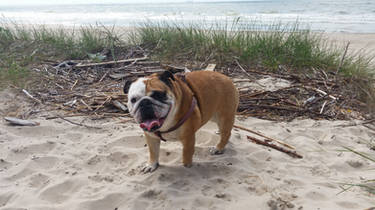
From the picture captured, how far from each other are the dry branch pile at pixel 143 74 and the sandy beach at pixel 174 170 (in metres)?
0.33

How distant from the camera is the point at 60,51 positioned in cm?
654

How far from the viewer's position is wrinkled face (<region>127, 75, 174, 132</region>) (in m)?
2.34

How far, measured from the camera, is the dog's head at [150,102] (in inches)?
92.3

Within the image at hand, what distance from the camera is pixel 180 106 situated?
8.82 ft

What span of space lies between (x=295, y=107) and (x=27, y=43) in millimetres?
6160

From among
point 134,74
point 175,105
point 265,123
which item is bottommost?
point 265,123

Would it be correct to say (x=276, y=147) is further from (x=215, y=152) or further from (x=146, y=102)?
(x=146, y=102)

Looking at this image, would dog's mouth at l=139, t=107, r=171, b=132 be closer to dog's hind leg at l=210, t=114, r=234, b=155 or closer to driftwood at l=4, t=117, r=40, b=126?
dog's hind leg at l=210, t=114, r=234, b=155

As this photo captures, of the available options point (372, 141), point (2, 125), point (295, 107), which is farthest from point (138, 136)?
point (372, 141)

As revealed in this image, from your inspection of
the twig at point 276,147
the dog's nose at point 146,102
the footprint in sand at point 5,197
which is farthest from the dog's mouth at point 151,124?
the twig at point 276,147

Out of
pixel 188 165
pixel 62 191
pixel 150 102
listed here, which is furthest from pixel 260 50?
pixel 62 191

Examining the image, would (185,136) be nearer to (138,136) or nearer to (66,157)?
(138,136)

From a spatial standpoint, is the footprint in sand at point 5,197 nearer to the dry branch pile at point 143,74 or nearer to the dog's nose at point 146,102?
the dog's nose at point 146,102

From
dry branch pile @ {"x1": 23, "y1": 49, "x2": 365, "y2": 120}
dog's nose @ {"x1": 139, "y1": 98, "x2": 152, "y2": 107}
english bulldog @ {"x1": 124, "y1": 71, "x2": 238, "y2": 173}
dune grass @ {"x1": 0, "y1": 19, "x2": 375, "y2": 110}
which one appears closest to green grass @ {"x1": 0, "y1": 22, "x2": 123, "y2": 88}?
dune grass @ {"x1": 0, "y1": 19, "x2": 375, "y2": 110}
